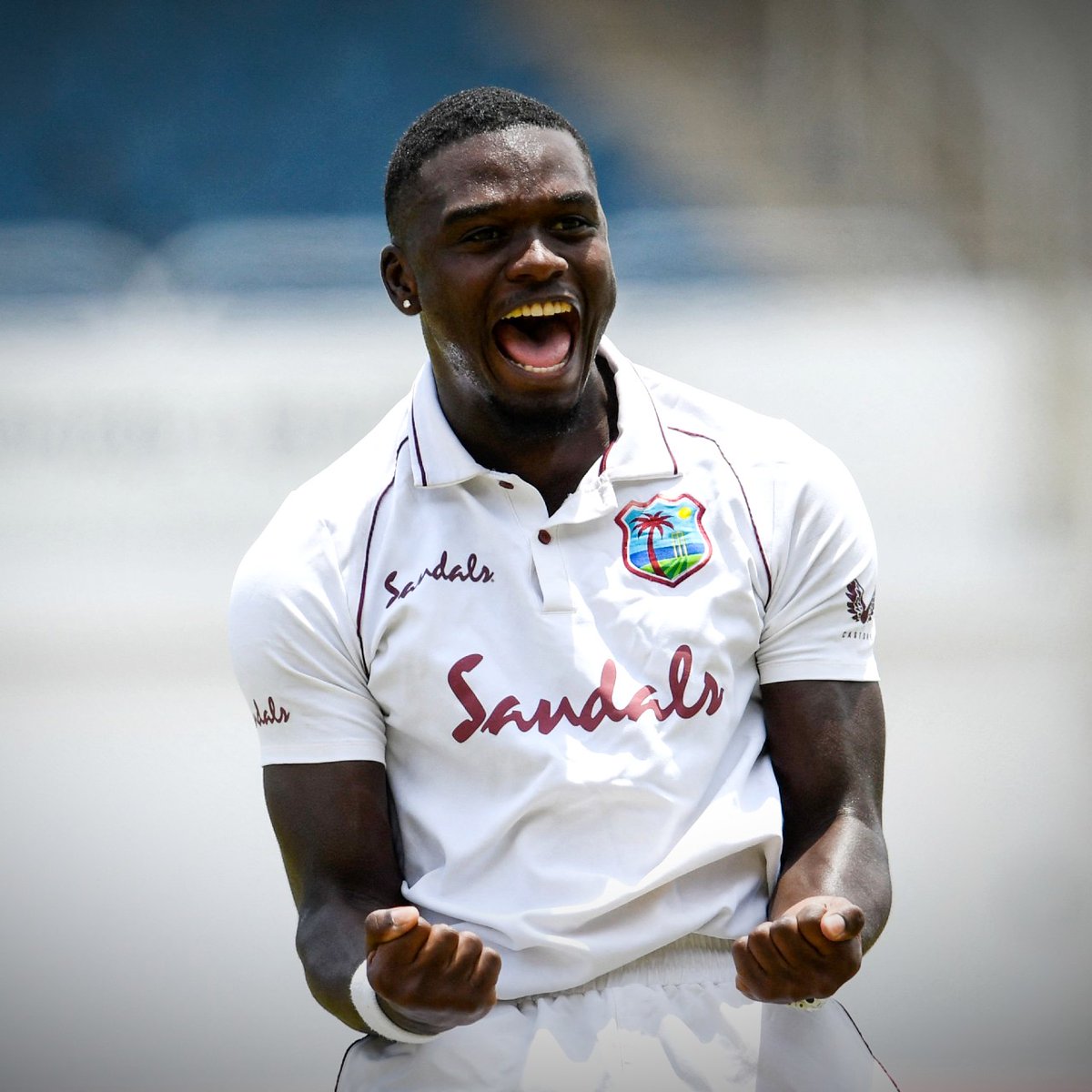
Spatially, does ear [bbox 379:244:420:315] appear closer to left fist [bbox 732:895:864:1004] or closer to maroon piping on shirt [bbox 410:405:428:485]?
maroon piping on shirt [bbox 410:405:428:485]

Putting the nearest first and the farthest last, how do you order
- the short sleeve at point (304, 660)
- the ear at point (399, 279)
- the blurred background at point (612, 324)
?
the short sleeve at point (304, 660) → the ear at point (399, 279) → the blurred background at point (612, 324)

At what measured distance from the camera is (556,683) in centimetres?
144

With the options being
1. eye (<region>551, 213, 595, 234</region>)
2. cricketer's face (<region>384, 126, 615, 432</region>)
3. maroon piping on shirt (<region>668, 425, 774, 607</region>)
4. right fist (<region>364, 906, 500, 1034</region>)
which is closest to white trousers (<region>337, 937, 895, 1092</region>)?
right fist (<region>364, 906, 500, 1034</region>)

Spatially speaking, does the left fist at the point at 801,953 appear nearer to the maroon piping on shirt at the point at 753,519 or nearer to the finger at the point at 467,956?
the finger at the point at 467,956

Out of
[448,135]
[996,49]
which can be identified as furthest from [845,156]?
[448,135]

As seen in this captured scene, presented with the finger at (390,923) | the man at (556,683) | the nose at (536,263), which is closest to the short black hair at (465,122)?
the man at (556,683)

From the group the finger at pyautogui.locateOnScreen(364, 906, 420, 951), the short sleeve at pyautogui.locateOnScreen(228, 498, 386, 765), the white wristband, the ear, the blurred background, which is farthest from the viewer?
the blurred background

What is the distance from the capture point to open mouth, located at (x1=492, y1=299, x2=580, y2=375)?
4.99 ft

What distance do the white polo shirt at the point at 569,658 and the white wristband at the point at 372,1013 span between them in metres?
0.10

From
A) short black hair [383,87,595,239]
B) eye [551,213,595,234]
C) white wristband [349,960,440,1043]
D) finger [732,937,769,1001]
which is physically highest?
short black hair [383,87,595,239]

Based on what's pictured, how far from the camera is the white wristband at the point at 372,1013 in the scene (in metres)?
1.36

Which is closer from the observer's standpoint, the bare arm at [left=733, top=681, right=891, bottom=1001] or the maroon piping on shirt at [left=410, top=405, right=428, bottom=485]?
the bare arm at [left=733, top=681, right=891, bottom=1001]

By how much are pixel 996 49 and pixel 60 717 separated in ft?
10.3

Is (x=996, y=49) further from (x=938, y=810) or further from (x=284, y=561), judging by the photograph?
(x=284, y=561)
